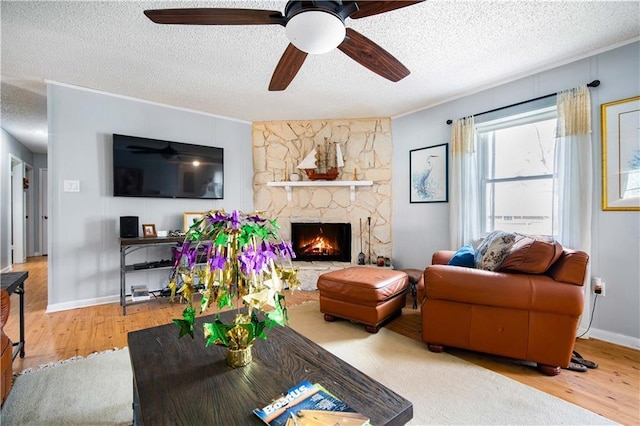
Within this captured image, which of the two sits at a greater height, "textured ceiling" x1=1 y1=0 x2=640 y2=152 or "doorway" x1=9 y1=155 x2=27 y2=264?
"textured ceiling" x1=1 y1=0 x2=640 y2=152

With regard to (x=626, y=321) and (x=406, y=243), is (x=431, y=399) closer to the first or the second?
(x=626, y=321)

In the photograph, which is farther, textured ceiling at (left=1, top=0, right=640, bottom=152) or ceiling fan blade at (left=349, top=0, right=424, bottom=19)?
textured ceiling at (left=1, top=0, right=640, bottom=152)

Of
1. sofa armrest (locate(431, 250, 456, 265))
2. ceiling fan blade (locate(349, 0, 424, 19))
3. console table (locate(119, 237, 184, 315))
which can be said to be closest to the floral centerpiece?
ceiling fan blade (locate(349, 0, 424, 19))

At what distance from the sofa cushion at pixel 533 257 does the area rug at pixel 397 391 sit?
729 millimetres

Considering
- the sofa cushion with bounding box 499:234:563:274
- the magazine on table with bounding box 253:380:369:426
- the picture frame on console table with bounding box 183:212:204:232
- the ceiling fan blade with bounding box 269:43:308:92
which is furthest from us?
the picture frame on console table with bounding box 183:212:204:232

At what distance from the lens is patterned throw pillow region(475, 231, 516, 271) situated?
7.11 ft

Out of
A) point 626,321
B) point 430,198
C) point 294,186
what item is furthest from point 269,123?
point 626,321

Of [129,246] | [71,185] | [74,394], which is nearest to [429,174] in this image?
[129,246]

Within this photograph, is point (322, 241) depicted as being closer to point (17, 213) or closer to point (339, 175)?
point (339, 175)

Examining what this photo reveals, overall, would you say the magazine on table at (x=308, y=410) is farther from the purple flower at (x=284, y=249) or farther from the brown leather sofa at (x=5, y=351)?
the brown leather sofa at (x=5, y=351)

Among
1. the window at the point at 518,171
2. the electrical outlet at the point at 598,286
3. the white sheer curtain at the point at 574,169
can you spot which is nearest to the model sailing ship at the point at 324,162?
the window at the point at 518,171

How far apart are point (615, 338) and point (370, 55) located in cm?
300

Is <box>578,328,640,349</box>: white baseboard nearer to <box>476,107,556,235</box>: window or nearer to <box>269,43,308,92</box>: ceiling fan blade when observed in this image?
<box>476,107,556,235</box>: window

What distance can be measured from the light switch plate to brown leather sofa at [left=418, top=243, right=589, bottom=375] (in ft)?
12.5
